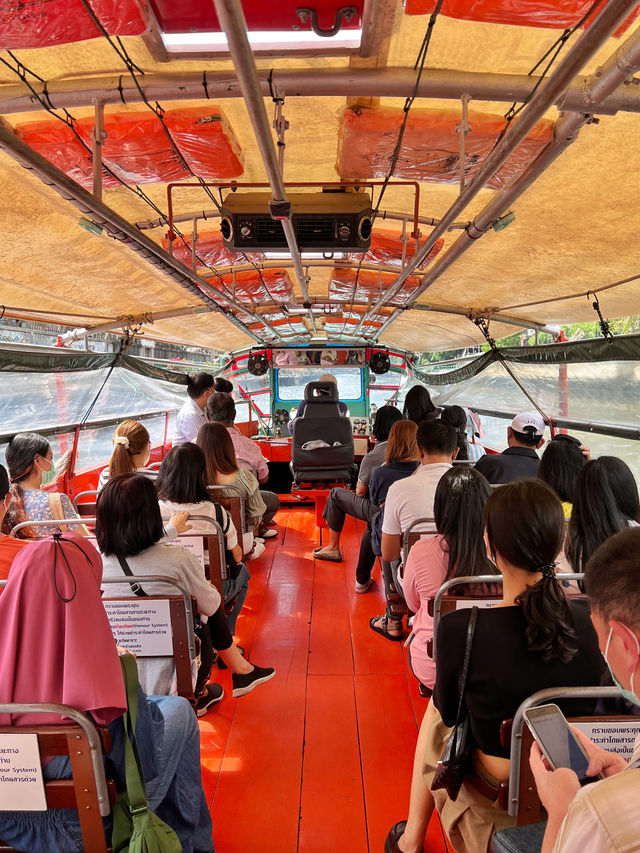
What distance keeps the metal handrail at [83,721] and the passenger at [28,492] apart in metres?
2.35

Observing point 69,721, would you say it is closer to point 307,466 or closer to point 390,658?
point 390,658

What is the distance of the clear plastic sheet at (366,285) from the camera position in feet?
20.9

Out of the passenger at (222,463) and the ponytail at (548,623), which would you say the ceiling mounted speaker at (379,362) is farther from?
the ponytail at (548,623)

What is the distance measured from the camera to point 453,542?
2.52 metres

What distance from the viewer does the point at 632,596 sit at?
3.32ft

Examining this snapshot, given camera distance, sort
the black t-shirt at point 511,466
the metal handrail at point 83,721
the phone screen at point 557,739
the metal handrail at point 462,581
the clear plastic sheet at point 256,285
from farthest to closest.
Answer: the clear plastic sheet at point 256,285 < the black t-shirt at point 511,466 < the metal handrail at point 462,581 < the metal handrail at point 83,721 < the phone screen at point 557,739

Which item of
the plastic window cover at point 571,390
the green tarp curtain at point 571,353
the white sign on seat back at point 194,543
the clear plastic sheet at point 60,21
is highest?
the clear plastic sheet at point 60,21

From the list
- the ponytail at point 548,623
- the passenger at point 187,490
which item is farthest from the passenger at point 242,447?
the ponytail at point 548,623

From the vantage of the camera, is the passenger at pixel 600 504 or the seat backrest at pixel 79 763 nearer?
the seat backrest at pixel 79 763

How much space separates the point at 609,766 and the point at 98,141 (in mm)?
2942

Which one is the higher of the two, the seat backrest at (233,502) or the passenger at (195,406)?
the passenger at (195,406)

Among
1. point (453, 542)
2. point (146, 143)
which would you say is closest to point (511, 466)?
point (453, 542)

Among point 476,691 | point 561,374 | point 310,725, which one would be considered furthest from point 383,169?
point 561,374

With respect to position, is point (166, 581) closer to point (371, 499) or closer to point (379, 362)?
point (371, 499)
